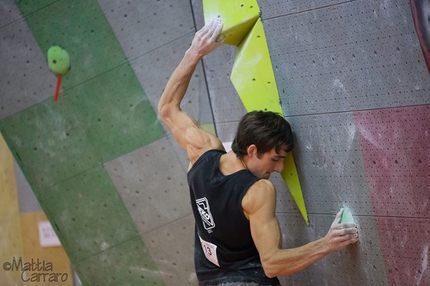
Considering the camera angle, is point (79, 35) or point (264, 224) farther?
point (79, 35)

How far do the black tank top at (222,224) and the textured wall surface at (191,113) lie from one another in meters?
0.37

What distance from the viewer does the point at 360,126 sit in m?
2.44

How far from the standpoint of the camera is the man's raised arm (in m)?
2.73

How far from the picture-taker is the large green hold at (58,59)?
136 inches

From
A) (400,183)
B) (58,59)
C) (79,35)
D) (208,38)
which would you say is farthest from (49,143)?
(400,183)

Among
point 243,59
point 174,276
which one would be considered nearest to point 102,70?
point 243,59

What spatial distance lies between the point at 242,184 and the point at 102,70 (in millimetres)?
1343

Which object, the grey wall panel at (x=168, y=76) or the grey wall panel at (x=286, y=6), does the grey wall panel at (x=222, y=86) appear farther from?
the grey wall panel at (x=286, y=6)

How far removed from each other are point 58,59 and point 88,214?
887 millimetres

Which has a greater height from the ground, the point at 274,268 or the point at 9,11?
the point at 9,11

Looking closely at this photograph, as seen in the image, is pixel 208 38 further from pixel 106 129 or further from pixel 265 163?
pixel 106 129

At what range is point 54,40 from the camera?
3479 millimetres

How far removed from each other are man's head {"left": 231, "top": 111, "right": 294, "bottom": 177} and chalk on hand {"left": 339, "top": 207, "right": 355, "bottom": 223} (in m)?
0.33

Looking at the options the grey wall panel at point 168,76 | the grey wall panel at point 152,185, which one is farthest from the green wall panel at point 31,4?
the grey wall panel at point 152,185
